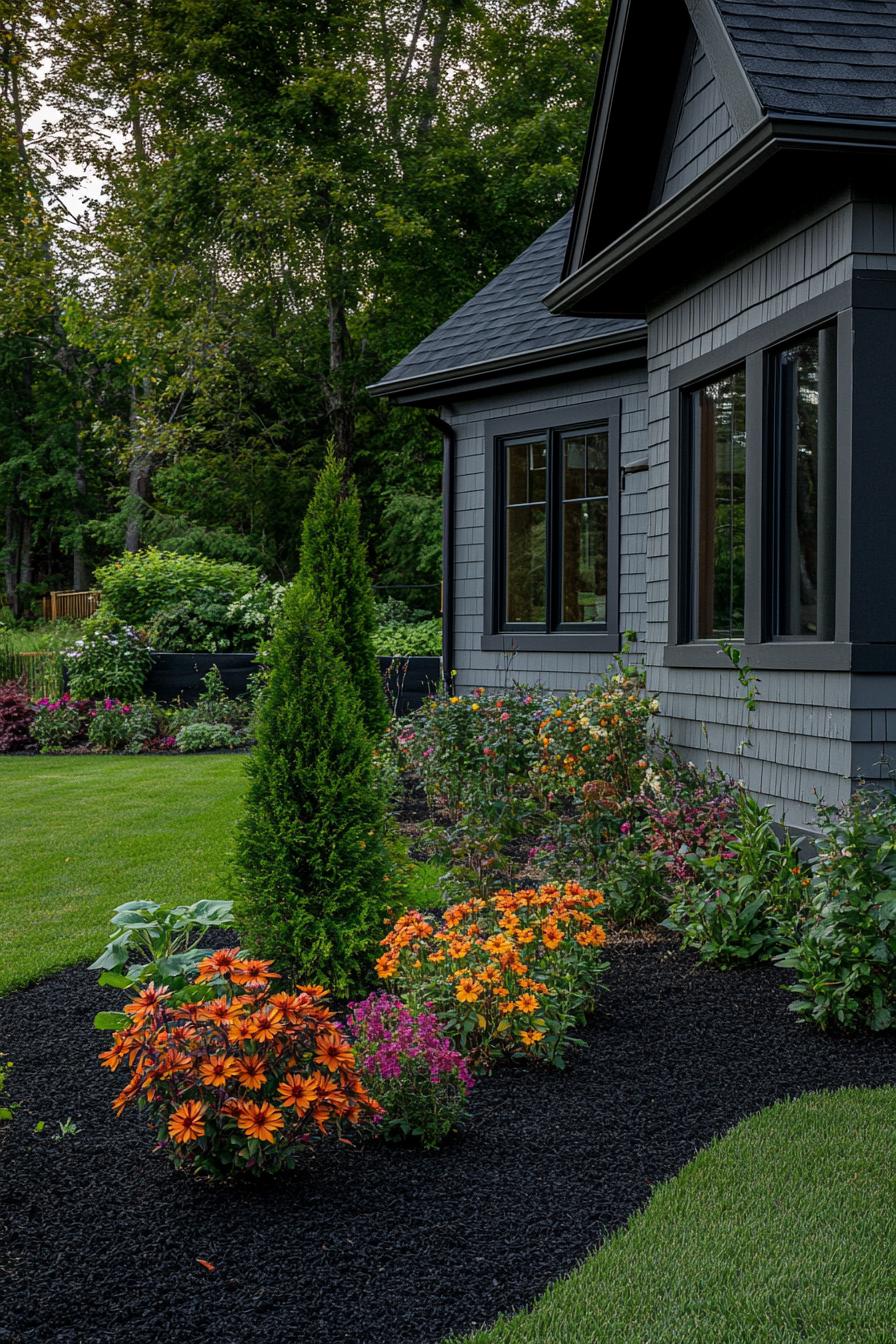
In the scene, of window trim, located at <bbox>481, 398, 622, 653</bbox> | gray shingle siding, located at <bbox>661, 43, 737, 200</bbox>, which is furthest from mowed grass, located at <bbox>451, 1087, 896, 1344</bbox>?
window trim, located at <bbox>481, 398, 622, 653</bbox>

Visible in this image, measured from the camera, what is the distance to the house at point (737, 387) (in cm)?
477

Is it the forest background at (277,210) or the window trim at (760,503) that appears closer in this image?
the window trim at (760,503)

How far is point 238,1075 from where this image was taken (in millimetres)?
2879

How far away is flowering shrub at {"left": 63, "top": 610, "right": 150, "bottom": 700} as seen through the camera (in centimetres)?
1316

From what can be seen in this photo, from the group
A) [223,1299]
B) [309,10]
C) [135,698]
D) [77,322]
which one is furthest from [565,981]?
[309,10]

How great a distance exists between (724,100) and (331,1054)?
4836 mm

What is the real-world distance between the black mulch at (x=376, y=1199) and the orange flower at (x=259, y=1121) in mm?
232

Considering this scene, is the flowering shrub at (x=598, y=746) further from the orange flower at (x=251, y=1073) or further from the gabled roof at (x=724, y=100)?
the orange flower at (x=251, y=1073)

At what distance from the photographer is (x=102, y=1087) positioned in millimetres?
3646

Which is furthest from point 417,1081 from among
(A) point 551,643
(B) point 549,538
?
(B) point 549,538

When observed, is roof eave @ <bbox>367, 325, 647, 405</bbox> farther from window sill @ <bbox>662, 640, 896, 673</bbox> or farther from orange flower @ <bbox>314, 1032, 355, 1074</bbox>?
orange flower @ <bbox>314, 1032, 355, 1074</bbox>

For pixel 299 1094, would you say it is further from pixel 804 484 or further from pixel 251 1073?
pixel 804 484

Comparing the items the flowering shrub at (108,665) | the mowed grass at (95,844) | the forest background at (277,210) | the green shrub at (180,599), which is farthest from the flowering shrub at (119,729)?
the forest background at (277,210)

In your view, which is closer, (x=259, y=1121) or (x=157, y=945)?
(x=259, y=1121)
